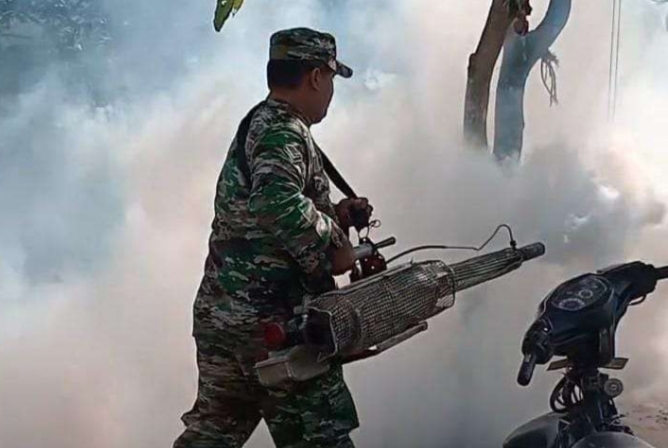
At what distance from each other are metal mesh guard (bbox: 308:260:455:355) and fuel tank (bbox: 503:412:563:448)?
43 centimetres

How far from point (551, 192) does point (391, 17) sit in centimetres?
387

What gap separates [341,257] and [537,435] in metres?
0.71

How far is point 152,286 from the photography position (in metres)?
5.35

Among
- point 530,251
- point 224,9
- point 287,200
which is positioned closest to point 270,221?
point 287,200

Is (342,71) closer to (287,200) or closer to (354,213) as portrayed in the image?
(354,213)

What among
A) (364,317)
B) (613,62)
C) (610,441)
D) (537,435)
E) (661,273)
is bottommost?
(610,441)

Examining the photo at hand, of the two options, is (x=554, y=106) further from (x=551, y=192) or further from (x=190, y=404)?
(x=190, y=404)

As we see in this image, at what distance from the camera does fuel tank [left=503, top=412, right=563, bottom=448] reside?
2492 mm

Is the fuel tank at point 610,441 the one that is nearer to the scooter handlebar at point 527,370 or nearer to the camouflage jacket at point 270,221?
the scooter handlebar at point 527,370

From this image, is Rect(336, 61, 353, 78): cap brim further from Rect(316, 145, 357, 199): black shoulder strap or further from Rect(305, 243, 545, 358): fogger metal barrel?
Rect(305, 243, 545, 358): fogger metal barrel

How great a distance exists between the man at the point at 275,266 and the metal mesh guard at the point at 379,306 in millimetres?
149

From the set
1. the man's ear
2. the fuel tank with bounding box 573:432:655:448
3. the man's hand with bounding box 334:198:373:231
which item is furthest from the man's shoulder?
the fuel tank with bounding box 573:432:655:448

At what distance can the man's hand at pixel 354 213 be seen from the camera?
10.1ft

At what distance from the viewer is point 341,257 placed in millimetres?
2797
